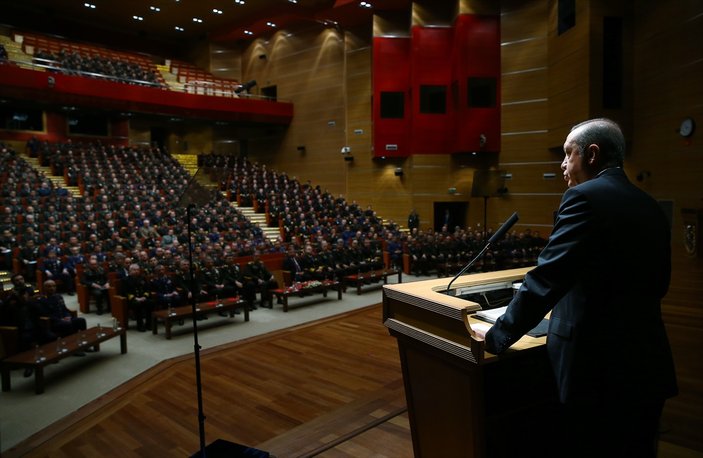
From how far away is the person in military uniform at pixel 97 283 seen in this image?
6477mm

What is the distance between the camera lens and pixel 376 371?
411cm

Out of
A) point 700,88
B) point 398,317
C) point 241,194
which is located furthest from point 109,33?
point 398,317

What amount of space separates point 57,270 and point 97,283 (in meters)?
1.46

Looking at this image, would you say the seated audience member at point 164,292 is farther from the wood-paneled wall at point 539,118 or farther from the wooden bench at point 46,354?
the wood-paneled wall at point 539,118

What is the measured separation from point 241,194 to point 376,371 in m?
10.4

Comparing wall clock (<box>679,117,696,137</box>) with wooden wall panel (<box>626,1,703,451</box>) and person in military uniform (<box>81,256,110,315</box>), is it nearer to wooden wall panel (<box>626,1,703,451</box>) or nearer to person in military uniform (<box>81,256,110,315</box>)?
wooden wall panel (<box>626,1,703,451</box>)

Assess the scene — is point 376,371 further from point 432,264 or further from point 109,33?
point 109,33

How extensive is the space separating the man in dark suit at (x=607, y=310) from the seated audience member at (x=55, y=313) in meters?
5.12

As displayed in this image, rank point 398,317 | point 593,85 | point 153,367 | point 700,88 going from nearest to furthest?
1. point 398,317
2. point 153,367
3. point 700,88
4. point 593,85

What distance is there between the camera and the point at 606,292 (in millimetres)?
1111

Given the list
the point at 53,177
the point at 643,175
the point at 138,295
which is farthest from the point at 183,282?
the point at 643,175

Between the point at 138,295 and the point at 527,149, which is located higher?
the point at 527,149

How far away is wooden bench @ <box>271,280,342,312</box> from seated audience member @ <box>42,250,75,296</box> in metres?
3.44

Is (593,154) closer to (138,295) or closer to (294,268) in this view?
(138,295)
